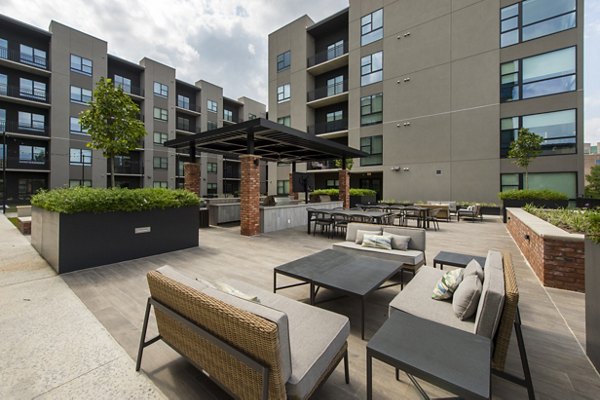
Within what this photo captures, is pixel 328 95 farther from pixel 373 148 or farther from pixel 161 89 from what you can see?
pixel 161 89

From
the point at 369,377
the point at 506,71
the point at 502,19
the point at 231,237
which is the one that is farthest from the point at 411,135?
the point at 369,377

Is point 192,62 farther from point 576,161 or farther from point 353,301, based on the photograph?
point 576,161

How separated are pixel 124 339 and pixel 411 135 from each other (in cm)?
1930

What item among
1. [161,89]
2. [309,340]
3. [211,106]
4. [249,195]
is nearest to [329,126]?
[249,195]

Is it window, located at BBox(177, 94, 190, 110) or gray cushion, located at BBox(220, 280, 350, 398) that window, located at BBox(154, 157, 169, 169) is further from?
gray cushion, located at BBox(220, 280, 350, 398)

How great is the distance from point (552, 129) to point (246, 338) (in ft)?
64.1

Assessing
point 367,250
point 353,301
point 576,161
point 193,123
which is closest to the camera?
point 353,301

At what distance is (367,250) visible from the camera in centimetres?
480

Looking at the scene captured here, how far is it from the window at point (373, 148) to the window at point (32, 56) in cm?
2758

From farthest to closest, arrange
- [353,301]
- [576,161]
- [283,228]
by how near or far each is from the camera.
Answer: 1. [576,161]
2. [283,228]
3. [353,301]

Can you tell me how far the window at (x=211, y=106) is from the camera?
32.4m

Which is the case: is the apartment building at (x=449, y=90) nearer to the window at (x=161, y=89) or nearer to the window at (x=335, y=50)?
the window at (x=335, y=50)

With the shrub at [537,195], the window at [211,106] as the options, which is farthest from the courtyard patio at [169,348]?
the window at [211,106]

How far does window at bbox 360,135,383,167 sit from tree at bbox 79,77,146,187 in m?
16.8
